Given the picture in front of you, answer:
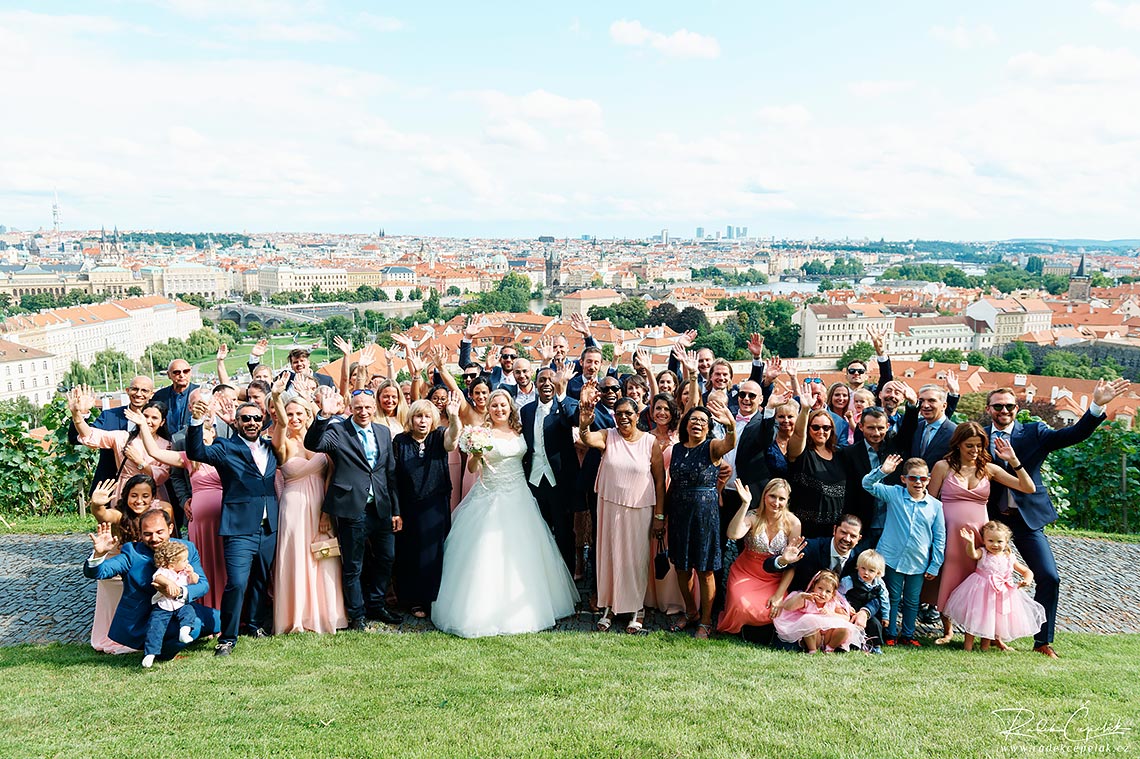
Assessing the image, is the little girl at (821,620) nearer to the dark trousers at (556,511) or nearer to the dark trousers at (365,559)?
the dark trousers at (556,511)

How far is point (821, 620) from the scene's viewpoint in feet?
16.3

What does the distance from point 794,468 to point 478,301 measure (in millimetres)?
111447

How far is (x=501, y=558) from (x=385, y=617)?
100cm

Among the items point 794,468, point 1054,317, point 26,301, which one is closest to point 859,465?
point 794,468

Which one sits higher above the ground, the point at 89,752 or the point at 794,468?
the point at 794,468

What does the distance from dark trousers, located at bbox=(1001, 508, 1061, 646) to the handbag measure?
237 centimetres

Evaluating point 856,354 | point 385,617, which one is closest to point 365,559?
point 385,617

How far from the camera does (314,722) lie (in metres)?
3.95

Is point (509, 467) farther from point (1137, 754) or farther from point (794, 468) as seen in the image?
point (1137, 754)

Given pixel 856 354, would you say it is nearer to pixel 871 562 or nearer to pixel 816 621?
pixel 871 562

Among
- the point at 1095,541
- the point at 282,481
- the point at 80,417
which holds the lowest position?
the point at 1095,541

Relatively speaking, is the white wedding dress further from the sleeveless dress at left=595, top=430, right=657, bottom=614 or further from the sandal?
the sandal

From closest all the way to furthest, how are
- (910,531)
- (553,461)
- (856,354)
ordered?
(910,531), (553,461), (856,354)
